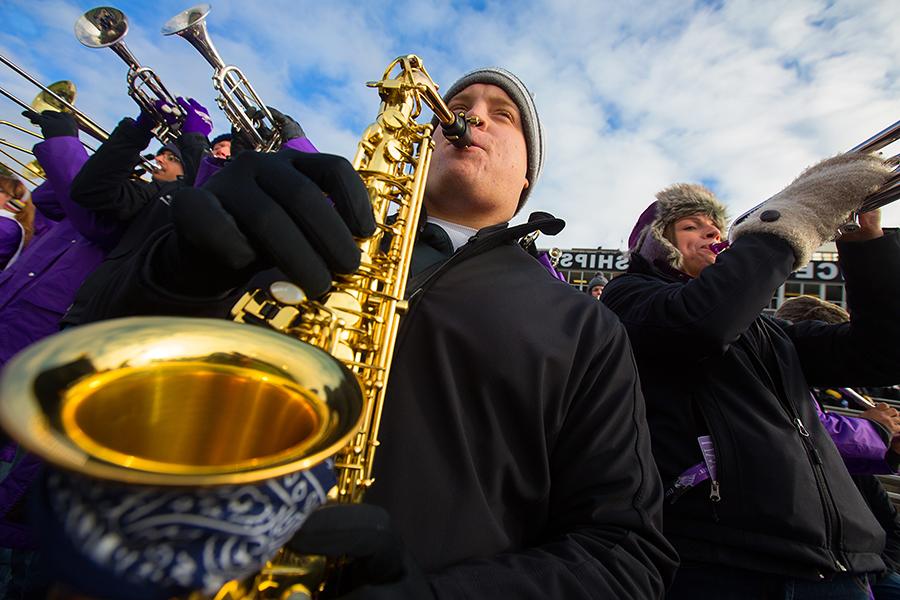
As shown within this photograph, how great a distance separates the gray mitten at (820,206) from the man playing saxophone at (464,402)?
45.2 inches

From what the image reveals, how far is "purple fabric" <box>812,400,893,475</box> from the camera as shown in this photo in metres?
2.91

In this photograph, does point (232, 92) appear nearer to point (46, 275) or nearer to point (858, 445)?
point (46, 275)

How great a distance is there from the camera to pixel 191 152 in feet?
11.6

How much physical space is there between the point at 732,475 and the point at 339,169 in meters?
1.93

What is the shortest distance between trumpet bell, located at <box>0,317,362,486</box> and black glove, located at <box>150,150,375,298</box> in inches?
7.4

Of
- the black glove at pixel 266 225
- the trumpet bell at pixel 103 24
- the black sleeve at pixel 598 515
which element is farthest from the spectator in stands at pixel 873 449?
the trumpet bell at pixel 103 24

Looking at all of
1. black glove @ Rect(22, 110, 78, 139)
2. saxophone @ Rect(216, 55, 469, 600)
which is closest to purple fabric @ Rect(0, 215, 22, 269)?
black glove @ Rect(22, 110, 78, 139)

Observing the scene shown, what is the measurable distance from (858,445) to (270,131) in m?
5.31

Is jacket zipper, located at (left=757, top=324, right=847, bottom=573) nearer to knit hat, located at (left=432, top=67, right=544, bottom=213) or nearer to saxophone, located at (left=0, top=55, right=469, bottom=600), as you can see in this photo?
knit hat, located at (left=432, top=67, right=544, bottom=213)

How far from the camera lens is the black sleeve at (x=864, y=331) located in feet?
7.44

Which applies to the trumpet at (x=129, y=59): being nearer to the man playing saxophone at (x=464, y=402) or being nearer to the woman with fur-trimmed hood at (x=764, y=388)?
the man playing saxophone at (x=464, y=402)

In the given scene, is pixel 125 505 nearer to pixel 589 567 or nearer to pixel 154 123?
pixel 589 567

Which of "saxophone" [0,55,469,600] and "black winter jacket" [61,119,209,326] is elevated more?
"black winter jacket" [61,119,209,326]

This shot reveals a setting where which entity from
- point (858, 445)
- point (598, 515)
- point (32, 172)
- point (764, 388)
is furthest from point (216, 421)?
point (32, 172)
